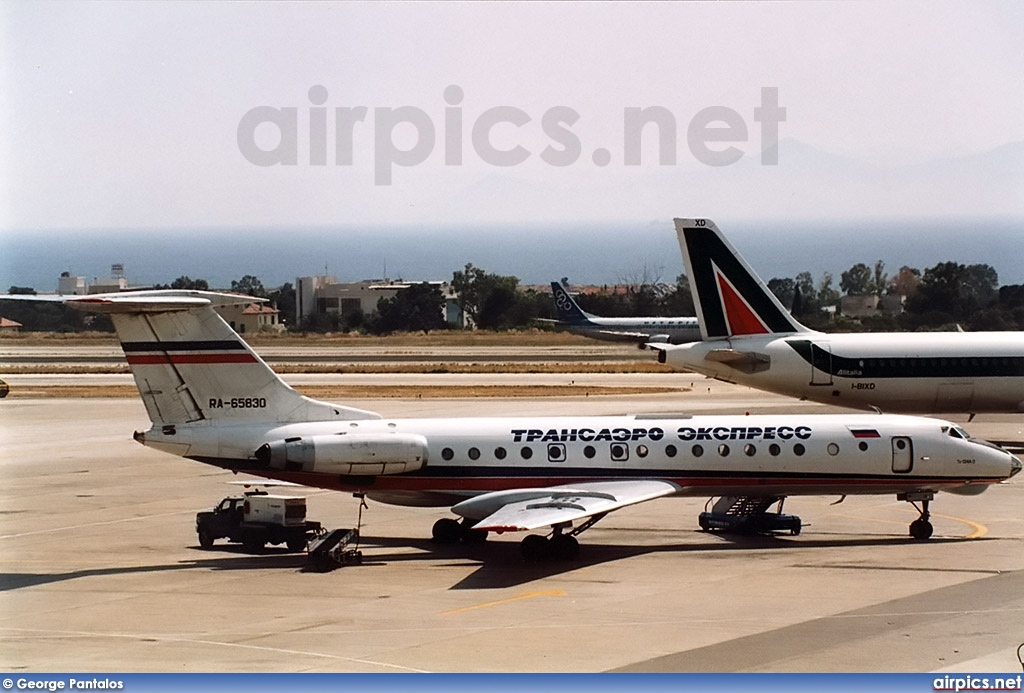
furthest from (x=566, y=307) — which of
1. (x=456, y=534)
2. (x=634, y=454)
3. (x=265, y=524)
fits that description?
(x=265, y=524)

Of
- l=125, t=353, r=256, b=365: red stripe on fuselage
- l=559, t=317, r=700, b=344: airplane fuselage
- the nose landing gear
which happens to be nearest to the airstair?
the nose landing gear

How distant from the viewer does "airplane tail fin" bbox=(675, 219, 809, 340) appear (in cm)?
5116

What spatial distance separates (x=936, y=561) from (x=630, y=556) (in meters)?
7.05

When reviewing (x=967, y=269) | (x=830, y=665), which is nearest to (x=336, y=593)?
(x=830, y=665)

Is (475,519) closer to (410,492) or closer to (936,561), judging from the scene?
(410,492)

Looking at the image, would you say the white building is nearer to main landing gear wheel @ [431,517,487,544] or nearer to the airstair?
the airstair

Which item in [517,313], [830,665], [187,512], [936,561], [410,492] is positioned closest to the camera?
[830,665]

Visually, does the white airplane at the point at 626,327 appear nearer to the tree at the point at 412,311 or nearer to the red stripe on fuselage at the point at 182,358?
the tree at the point at 412,311

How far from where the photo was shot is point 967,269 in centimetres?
13625

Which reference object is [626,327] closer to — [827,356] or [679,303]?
[679,303]

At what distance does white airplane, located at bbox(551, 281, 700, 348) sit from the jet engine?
70327mm

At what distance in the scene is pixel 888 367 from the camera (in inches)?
1983

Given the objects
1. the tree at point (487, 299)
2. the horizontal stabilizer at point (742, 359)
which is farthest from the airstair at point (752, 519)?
the tree at point (487, 299)

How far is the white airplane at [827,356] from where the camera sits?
1986 inches
